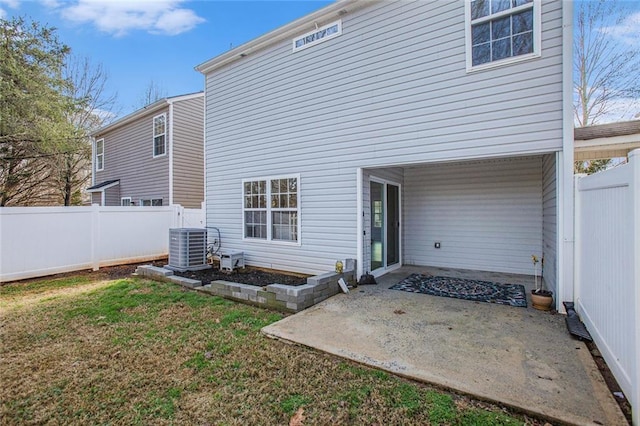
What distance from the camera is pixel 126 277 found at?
6.97m

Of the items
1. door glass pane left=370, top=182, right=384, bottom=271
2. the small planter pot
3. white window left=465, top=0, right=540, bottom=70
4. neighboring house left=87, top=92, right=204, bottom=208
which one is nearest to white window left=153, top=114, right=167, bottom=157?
neighboring house left=87, top=92, right=204, bottom=208

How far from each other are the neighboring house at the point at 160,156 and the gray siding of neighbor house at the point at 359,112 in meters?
4.01

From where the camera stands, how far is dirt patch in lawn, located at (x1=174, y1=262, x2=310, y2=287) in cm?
607

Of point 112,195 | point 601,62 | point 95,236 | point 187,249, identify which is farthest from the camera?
point 112,195

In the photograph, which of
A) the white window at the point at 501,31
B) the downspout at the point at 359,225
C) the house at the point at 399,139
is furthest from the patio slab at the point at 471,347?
the white window at the point at 501,31

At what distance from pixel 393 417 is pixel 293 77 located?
659 cm

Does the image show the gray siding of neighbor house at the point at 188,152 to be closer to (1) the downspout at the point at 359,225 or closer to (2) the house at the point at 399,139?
(2) the house at the point at 399,139

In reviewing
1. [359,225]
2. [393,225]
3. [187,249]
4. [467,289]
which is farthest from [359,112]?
[187,249]

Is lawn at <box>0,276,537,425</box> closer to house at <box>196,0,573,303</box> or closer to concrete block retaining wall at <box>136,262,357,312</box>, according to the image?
concrete block retaining wall at <box>136,262,357,312</box>

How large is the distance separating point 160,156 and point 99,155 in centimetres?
622

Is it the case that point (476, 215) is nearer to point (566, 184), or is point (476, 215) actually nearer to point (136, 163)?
point (566, 184)

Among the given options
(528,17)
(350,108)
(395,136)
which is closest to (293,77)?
(350,108)

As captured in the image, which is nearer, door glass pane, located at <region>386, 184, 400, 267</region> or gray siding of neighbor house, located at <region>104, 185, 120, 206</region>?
door glass pane, located at <region>386, 184, 400, 267</region>

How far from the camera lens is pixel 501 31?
4.64 metres
